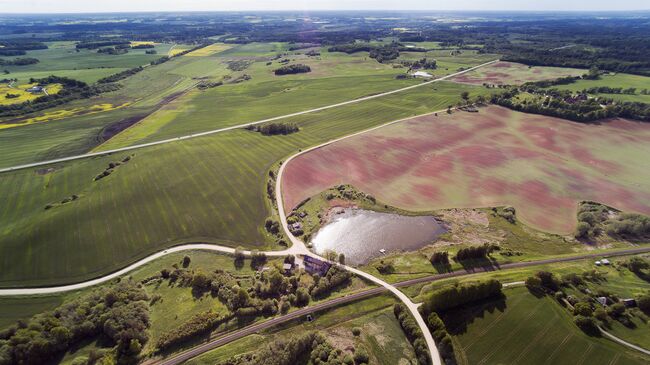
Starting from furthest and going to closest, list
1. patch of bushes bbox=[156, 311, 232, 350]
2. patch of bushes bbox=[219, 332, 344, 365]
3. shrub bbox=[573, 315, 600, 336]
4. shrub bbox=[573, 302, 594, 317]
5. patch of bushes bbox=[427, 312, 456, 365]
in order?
shrub bbox=[573, 302, 594, 317], patch of bushes bbox=[156, 311, 232, 350], shrub bbox=[573, 315, 600, 336], patch of bushes bbox=[427, 312, 456, 365], patch of bushes bbox=[219, 332, 344, 365]

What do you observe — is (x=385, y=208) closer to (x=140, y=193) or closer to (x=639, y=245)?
(x=639, y=245)

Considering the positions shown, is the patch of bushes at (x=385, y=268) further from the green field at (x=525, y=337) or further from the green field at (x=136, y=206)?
the green field at (x=136, y=206)

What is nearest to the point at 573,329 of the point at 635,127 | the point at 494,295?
the point at 494,295

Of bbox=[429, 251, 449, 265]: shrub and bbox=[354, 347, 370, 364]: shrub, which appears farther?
bbox=[429, 251, 449, 265]: shrub

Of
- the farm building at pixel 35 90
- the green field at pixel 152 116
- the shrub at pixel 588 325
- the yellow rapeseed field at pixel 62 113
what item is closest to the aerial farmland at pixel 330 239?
the shrub at pixel 588 325

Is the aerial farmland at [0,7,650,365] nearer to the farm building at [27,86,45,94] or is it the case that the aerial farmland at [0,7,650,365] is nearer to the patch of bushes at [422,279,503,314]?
the patch of bushes at [422,279,503,314]

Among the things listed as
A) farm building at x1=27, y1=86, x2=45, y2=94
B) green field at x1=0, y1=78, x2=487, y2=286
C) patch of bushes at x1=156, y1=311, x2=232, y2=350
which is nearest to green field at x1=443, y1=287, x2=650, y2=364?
patch of bushes at x1=156, y1=311, x2=232, y2=350
